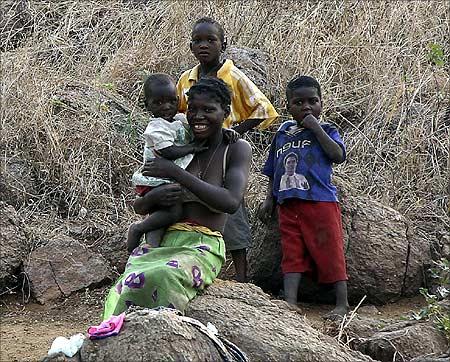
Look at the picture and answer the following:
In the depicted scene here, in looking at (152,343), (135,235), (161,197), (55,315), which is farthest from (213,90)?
(55,315)

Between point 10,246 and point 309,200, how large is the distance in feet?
5.42

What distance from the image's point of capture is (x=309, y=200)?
4.02m

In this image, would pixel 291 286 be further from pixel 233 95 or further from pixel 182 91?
pixel 182 91

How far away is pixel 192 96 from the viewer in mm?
3324

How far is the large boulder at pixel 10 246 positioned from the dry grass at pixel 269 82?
0.49 metres

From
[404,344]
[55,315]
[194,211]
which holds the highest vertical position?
[194,211]

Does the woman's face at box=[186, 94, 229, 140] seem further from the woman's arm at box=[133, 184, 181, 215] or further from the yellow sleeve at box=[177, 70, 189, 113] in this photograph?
the yellow sleeve at box=[177, 70, 189, 113]

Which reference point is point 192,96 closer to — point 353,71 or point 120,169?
point 120,169

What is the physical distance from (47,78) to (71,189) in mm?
1231

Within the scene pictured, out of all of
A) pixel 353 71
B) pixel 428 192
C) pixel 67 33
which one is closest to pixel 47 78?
pixel 67 33

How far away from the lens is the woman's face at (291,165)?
13.3 feet

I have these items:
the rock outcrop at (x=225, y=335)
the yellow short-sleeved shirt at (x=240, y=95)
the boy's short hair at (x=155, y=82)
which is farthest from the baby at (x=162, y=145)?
the yellow short-sleeved shirt at (x=240, y=95)

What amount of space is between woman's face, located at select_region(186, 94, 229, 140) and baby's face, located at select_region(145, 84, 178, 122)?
145 mm

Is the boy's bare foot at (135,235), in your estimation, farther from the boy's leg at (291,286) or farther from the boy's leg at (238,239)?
the boy's leg at (291,286)
